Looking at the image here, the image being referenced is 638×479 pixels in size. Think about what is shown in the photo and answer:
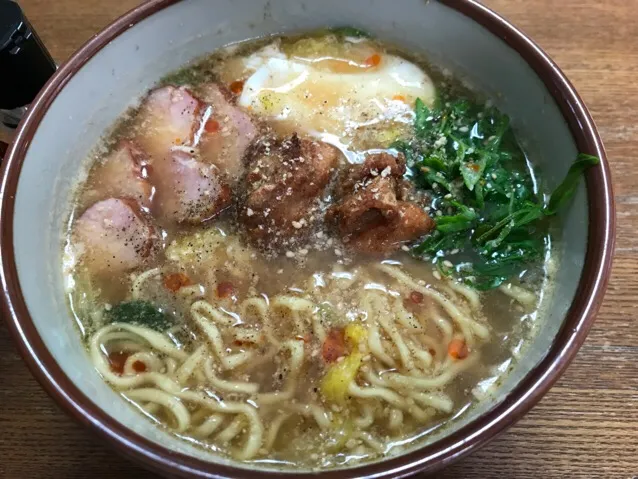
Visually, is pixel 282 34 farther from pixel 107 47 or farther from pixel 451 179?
pixel 451 179

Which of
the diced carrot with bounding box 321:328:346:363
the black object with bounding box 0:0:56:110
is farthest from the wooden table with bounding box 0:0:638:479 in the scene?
the black object with bounding box 0:0:56:110

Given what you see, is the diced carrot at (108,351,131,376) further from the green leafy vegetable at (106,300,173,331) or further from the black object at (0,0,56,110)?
the black object at (0,0,56,110)

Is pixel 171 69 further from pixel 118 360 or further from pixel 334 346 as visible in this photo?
pixel 334 346

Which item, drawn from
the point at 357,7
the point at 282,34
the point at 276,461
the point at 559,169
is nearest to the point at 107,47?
the point at 282,34

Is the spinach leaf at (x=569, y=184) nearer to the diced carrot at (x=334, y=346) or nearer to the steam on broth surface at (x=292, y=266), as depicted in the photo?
the steam on broth surface at (x=292, y=266)

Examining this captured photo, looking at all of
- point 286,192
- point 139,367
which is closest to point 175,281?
point 139,367
